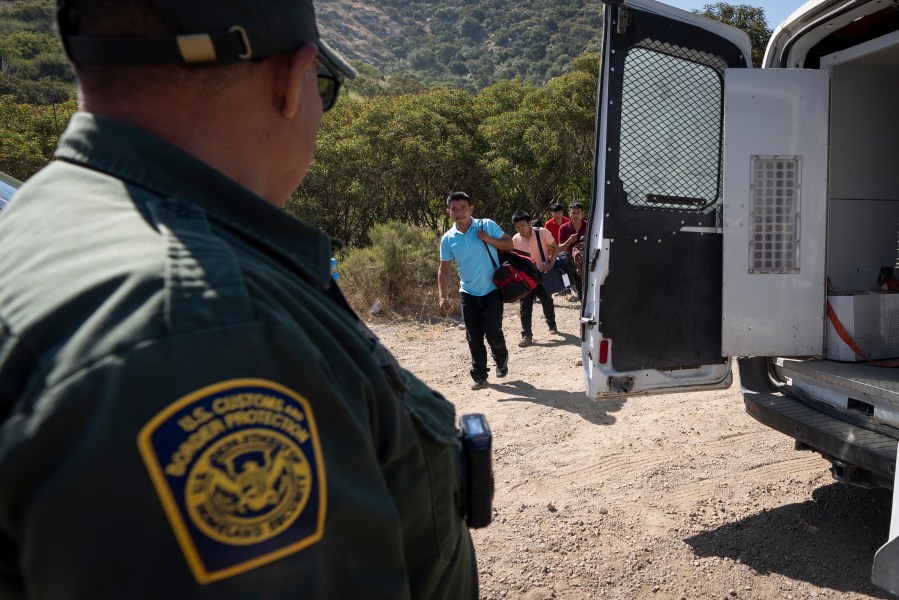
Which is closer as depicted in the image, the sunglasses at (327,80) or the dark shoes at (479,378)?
the sunglasses at (327,80)

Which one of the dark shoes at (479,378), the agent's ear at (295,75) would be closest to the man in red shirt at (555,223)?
the dark shoes at (479,378)

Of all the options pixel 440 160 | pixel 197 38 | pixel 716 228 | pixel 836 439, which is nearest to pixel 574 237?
pixel 440 160

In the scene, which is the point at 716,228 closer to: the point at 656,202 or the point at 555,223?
the point at 656,202

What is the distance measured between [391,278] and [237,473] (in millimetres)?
9608

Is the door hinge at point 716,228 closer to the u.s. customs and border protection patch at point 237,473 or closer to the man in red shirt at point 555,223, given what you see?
the u.s. customs and border protection patch at point 237,473

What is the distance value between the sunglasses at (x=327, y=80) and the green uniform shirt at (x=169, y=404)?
373 millimetres

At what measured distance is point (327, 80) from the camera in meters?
1.24

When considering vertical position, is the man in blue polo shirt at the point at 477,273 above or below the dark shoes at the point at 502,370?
above

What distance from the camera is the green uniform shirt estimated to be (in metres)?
0.65

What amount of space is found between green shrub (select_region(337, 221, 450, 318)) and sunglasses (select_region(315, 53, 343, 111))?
28.4 feet

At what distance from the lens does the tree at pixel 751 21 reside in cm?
1378

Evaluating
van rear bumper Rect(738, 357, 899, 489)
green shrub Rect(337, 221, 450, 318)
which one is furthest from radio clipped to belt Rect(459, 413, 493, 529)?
green shrub Rect(337, 221, 450, 318)

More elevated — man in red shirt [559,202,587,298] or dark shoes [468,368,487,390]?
A: man in red shirt [559,202,587,298]

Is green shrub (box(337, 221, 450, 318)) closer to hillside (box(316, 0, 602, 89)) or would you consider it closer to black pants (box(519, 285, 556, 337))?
black pants (box(519, 285, 556, 337))
